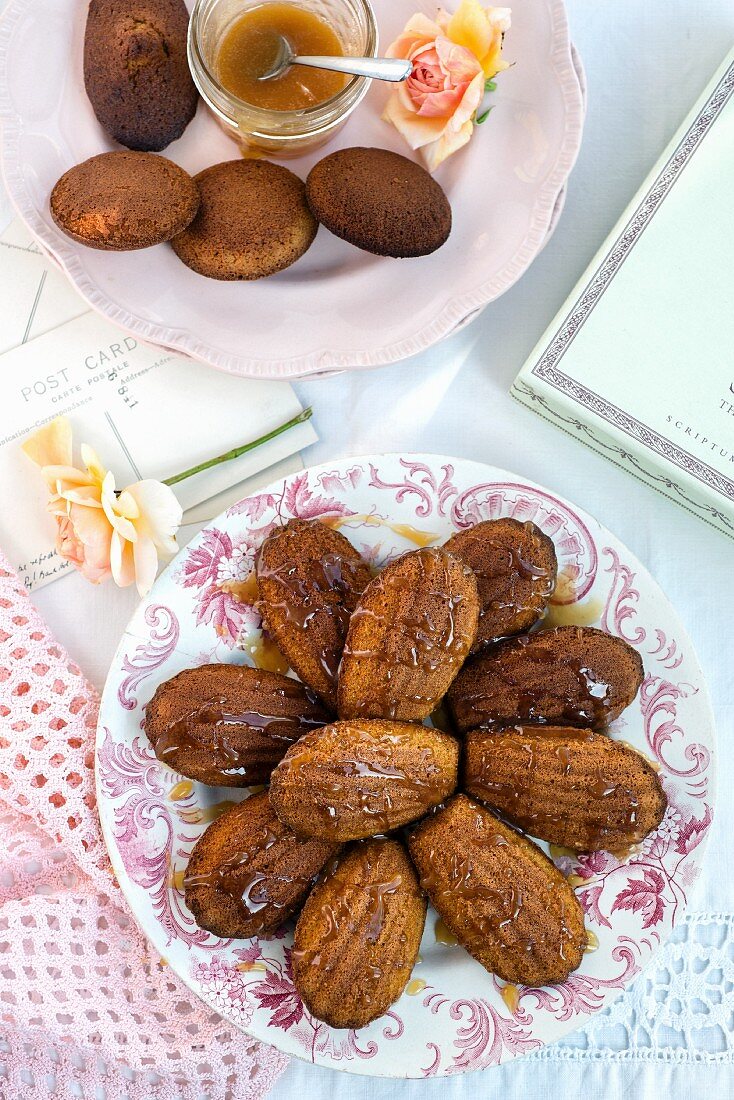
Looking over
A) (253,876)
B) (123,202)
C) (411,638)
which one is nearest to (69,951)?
(253,876)

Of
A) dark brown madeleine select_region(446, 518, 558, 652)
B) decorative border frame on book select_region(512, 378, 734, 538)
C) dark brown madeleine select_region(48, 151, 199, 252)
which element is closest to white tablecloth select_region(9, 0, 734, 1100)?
decorative border frame on book select_region(512, 378, 734, 538)

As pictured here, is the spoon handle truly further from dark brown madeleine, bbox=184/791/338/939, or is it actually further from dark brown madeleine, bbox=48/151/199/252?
dark brown madeleine, bbox=184/791/338/939

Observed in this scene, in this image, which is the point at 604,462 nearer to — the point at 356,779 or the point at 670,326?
the point at 670,326

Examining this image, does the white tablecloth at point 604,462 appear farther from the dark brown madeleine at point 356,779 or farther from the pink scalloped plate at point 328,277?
the dark brown madeleine at point 356,779

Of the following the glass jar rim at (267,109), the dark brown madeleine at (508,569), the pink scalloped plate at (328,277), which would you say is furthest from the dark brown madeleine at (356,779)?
the glass jar rim at (267,109)

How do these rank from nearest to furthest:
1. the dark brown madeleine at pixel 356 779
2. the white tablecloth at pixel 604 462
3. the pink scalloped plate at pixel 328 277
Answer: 1. the dark brown madeleine at pixel 356 779
2. the pink scalloped plate at pixel 328 277
3. the white tablecloth at pixel 604 462

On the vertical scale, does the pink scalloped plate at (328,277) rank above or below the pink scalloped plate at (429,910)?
above

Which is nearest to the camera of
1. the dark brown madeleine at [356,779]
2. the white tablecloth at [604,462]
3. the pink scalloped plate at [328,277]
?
the dark brown madeleine at [356,779]

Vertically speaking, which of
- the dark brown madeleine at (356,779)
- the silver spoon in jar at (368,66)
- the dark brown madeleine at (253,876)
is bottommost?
the dark brown madeleine at (253,876)
